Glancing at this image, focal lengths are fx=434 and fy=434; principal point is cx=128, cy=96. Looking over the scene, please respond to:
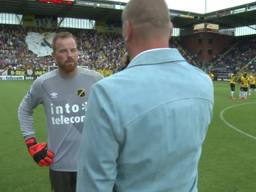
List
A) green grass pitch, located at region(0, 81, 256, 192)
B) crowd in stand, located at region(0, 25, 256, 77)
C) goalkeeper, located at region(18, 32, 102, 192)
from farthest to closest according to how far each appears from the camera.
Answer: crowd in stand, located at region(0, 25, 256, 77), green grass pitch, located at region(0, 81, 256, 192), goalkeeper, located at region(18, 32, 102, 192)

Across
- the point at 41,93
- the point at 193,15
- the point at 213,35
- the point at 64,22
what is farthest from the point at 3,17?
the point at 41,93

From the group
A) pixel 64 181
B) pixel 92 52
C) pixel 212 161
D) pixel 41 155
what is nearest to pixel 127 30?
pixel 41 155

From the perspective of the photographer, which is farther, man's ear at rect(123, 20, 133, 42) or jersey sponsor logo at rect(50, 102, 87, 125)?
jersey sponsor logo at rect(50, 102, 87, 125)

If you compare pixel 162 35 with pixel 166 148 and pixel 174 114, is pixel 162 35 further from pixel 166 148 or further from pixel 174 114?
pixel 166 148

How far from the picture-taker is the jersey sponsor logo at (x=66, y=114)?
4023 millimetres

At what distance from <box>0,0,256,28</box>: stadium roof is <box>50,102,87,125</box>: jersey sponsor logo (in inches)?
2023

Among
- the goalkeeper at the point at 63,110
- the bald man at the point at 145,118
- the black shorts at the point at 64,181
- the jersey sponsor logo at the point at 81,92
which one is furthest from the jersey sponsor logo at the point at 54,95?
the bald man at the point at 145,118

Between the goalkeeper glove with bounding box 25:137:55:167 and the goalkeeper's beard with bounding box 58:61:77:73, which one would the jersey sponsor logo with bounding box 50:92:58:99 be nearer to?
the goalkeeper's beard with bounding box 58:61:77:73

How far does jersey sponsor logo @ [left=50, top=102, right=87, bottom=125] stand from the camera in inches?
158

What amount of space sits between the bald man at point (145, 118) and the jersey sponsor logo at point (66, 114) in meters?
2.13

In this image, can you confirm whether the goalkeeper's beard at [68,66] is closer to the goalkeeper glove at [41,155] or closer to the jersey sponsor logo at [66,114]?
the jersey sponsor logo at [66,114]

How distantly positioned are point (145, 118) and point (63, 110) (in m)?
2.34

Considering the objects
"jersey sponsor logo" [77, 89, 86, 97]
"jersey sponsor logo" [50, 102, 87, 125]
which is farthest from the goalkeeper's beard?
"jersey sponsor logo" [50, 102, 87, 125]

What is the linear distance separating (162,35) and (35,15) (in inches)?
2434
